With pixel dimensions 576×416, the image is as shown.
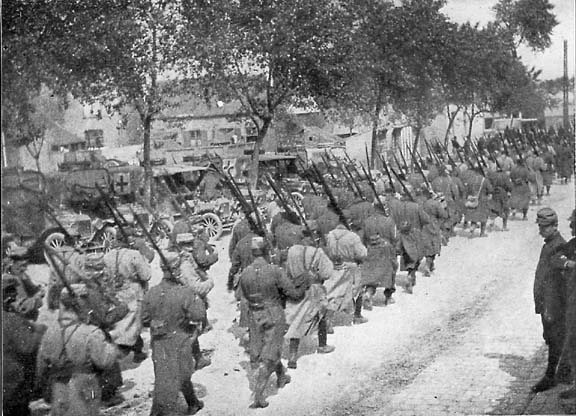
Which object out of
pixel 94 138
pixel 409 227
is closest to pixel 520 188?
pixel 409 227

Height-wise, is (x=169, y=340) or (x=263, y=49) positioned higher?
(x=263, y=49)

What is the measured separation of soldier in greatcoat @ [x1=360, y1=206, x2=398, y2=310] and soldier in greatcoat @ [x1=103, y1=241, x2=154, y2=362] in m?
2.33

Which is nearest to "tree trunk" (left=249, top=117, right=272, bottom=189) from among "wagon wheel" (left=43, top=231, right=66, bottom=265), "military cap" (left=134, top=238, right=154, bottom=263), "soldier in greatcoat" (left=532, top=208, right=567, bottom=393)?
"military cap" (left=134, top=238, right=154, bottom=263)

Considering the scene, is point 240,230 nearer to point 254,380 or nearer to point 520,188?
point 254,380

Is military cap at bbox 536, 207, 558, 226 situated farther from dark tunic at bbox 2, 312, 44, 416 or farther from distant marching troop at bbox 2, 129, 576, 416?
dark tunic at bbox 2, 312, 44, 416

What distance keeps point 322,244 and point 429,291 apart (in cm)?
123

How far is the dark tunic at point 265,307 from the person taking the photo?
554 cm

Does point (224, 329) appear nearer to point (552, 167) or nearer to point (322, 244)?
point (322, 244)

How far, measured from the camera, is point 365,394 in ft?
17.9

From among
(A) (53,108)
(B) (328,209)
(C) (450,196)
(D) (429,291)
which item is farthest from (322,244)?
(A) (53,108)

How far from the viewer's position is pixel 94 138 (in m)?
5.80

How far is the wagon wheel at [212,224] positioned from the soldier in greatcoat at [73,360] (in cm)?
255

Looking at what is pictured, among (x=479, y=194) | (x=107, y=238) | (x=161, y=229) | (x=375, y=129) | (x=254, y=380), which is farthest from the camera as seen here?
(x=479, y=194)

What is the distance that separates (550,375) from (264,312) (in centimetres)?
226
